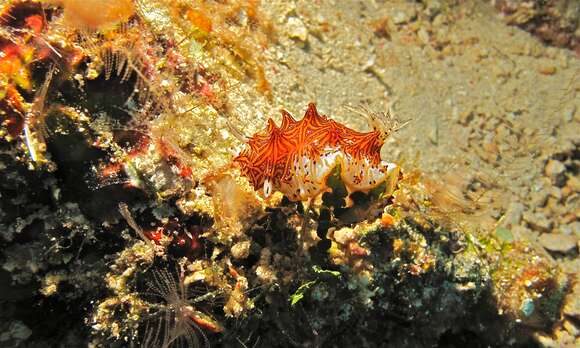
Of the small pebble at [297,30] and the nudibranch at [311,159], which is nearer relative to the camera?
the nudibranch at [311,159]

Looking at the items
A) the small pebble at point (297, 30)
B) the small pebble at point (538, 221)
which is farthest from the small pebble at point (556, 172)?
the small pebble at point (297, 30)

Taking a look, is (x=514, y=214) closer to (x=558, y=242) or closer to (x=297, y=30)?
(x=558, y=242)

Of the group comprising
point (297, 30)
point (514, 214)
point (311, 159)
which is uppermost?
point (297, 30)

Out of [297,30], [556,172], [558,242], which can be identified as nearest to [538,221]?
[558,242]

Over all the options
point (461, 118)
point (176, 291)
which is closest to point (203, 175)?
point (176, 291)

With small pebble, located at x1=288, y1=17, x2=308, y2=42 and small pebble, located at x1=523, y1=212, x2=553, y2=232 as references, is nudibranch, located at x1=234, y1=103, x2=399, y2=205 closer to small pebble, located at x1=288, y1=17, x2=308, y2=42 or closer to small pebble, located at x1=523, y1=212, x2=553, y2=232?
small pebble, located at x1=288, y1=17, x2=308, y2=42

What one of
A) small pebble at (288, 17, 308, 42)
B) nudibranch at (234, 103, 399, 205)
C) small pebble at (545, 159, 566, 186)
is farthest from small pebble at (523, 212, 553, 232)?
small pebble at (288, 17, 308, 42)

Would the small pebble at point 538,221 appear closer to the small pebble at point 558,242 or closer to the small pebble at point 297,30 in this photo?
the small pebble at point 558,242

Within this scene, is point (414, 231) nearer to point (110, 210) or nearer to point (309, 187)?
point (309, 187)
